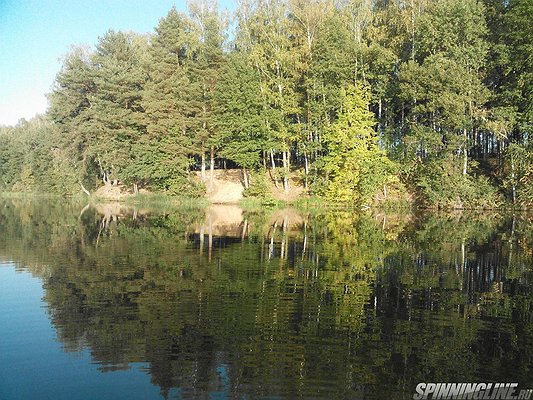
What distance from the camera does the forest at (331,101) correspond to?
126 ft

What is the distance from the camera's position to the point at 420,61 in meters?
46.1

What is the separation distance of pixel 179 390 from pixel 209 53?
4736 centimetres

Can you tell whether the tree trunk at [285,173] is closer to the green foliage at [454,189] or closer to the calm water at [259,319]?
the green foliage at [454,189]

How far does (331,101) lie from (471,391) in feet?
134

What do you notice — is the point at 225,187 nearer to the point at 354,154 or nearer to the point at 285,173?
the point at 285,173

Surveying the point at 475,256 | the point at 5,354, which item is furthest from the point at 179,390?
the point at 475,256

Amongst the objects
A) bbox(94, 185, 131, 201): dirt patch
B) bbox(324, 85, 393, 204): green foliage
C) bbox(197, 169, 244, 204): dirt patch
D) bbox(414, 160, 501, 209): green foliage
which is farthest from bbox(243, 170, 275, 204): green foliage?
bbox(94, 185, 131, 201): dirt patch

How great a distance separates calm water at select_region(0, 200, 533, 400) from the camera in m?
7.03

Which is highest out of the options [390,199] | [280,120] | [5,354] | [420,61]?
[420,61]

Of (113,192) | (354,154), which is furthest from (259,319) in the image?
(113,192)

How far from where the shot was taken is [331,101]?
149 feet

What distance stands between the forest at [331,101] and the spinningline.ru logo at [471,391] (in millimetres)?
34659


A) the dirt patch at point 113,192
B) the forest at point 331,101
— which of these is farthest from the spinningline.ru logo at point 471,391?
the dirt patch at point 113,192

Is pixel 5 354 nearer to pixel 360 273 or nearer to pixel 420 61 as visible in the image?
pixel 360 273
